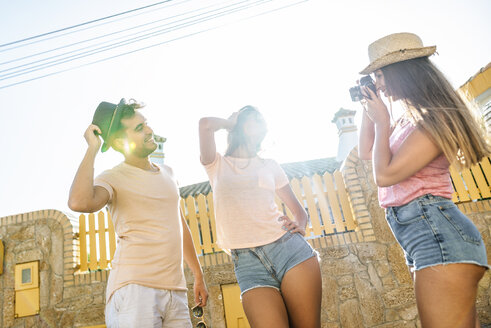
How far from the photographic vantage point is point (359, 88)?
1606 millimetres

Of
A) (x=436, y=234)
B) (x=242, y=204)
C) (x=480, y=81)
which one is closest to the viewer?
(x=436, y=234)

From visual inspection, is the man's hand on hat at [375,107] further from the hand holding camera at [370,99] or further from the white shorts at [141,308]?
the white shorts at [141,308]

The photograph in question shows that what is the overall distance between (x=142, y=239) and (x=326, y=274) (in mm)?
3456

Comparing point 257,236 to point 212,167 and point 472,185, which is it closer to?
point 212,167

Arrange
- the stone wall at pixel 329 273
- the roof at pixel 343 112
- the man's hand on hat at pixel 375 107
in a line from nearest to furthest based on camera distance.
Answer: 1. the man's hand on hat at pixel 375 107
2. the stone wall at pixel 329 273
3. the roof at pixel 343 112

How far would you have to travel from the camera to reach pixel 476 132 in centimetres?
136

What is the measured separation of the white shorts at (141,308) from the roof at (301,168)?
1043 cm

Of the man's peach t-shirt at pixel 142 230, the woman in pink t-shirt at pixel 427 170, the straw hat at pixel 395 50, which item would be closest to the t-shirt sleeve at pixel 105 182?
the man's peach t-shirt at pixel 142 230

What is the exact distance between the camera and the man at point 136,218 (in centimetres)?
157

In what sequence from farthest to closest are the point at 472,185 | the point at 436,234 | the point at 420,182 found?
the point at 472,185, the point at 420,182, the point at 436,234

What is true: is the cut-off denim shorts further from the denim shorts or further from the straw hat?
the straw hat

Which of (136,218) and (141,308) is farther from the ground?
(136,218)

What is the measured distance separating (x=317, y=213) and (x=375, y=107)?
3709 mm

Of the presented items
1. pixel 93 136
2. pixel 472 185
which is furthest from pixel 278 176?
pixel 472 185
